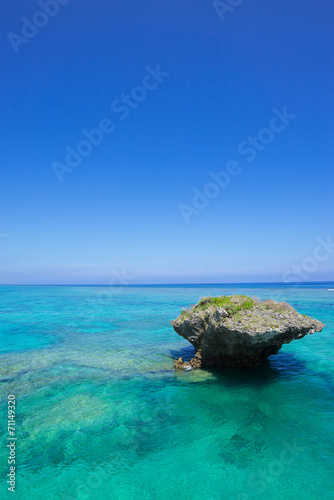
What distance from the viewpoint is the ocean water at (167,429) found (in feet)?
25.1

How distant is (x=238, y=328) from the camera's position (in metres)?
13.5

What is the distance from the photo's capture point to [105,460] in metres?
8.59

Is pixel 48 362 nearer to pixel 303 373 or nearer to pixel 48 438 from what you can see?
pixel 48 438

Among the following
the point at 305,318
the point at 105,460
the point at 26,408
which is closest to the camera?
the point at 105,460

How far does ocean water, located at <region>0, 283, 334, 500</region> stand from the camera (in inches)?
302

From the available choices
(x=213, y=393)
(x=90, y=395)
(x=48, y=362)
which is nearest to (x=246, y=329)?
(x=213, y=393)

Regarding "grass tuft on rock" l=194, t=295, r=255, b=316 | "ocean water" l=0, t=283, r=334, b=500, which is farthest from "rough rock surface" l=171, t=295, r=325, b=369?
"ocean water" l=0, t=283, r=334, b=500

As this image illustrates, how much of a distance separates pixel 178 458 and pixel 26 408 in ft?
22.8
